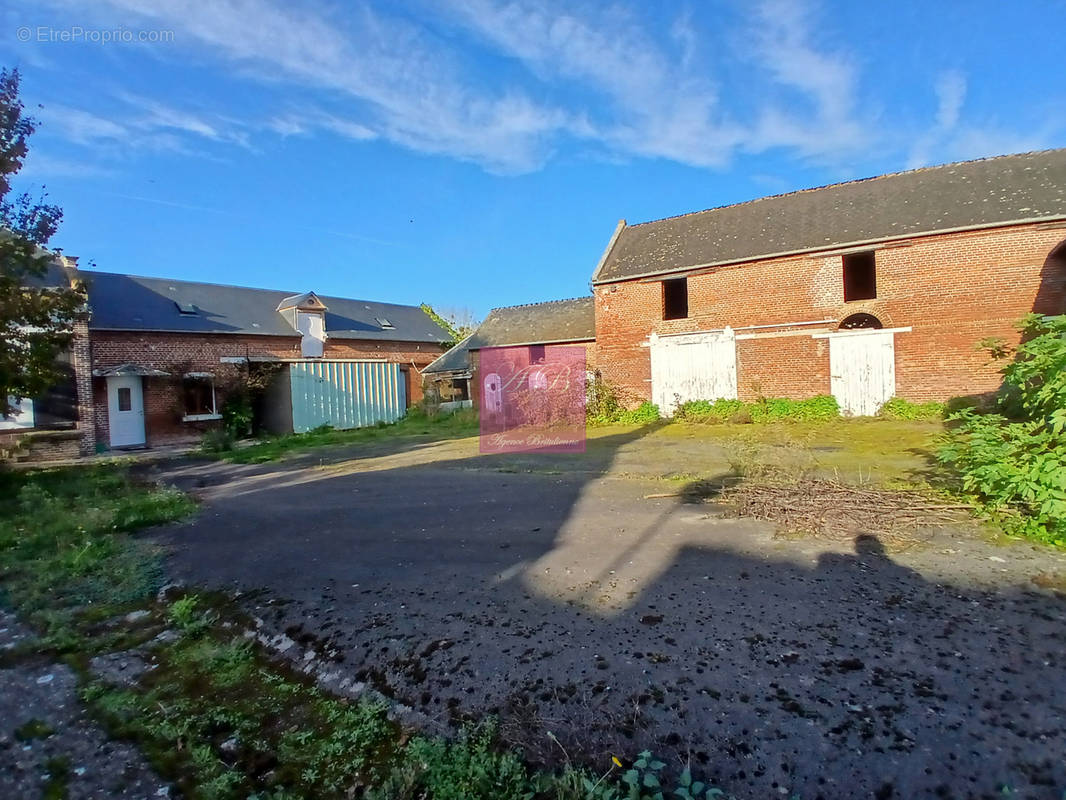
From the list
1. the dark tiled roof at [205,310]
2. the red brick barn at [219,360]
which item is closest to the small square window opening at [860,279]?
the red brick barn at [219,360]

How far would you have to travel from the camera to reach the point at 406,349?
26.7 m

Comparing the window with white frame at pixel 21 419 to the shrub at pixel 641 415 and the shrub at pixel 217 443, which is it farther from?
the shrub at pixel 641 415

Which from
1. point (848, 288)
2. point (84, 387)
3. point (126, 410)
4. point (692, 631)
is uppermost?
point (848, 288)

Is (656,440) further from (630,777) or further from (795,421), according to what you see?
(630,777)

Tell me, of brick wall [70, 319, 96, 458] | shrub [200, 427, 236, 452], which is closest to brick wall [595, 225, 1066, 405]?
shrub [200, 427, 236, 452]

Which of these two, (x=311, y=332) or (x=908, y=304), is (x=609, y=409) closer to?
(x=908, y=304)

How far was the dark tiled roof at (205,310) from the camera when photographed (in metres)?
18.5

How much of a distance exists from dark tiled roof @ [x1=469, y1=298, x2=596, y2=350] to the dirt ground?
51.0ft

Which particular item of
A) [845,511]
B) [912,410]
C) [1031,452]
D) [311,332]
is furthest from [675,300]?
[1031,452]

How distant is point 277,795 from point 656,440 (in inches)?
462

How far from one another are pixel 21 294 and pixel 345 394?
12.3m

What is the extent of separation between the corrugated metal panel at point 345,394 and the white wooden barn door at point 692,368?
1125 centimetres

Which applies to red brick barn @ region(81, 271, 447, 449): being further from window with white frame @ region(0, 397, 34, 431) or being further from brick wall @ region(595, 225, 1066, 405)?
brick wall @ region(595, 225, 1066, 405)

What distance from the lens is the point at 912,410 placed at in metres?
14.2
